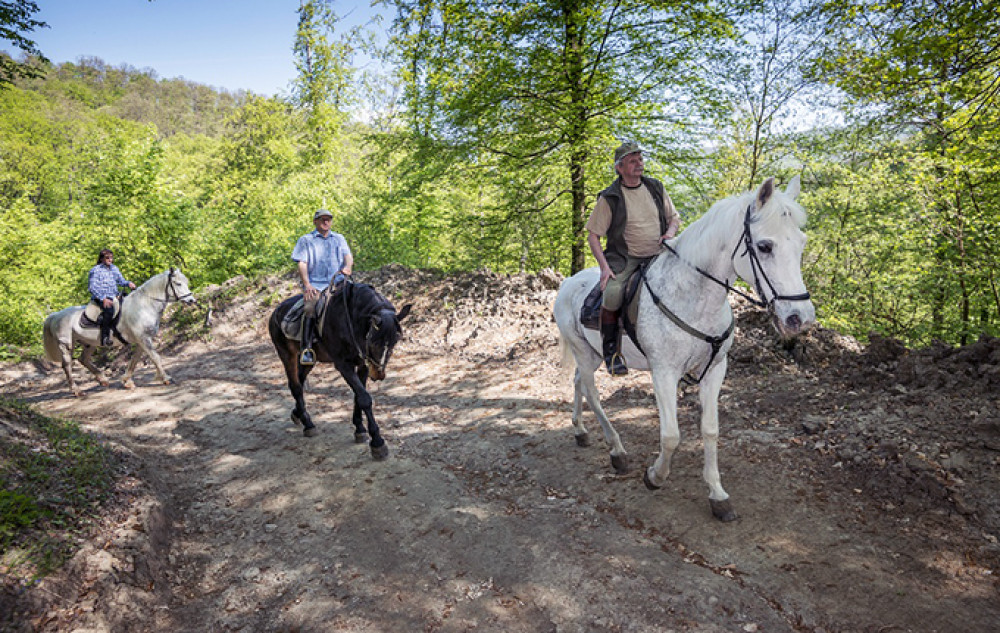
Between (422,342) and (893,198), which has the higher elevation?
(893,198)

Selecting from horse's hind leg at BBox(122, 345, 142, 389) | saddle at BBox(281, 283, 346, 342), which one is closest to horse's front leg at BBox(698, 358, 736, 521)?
saddle at BBox(281, 283, 346, 342)

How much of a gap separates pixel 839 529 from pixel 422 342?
31.2ft

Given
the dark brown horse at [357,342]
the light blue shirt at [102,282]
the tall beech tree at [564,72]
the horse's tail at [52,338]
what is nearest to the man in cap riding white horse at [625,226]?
the dark brown horse at [357,342]

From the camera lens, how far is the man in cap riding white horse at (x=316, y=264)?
20.8ft

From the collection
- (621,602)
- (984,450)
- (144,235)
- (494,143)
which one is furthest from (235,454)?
(144,235)

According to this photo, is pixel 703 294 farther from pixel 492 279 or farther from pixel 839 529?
pixel 492 279

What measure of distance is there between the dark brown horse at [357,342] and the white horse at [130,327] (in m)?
5.81

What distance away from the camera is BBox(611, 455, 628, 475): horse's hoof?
4.88 m

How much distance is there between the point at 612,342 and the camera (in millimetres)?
4629

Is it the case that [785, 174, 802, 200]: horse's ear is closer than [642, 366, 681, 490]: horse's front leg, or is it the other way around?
[785, 174, 802, 200]: horse's ear

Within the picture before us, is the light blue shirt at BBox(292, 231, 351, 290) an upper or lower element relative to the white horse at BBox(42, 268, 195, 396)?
upper

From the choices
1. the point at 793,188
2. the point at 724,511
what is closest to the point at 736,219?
the point at 793,188

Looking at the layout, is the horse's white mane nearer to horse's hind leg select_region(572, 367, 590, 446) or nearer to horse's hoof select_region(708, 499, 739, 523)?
horse's hoof select_region(708, 499, 739, 523)

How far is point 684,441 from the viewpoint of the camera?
5.42 meters
